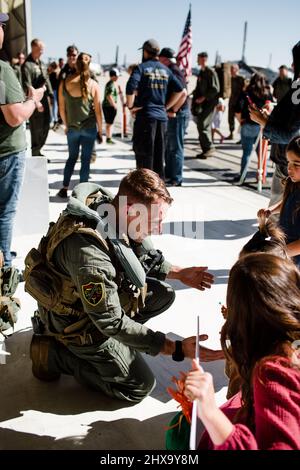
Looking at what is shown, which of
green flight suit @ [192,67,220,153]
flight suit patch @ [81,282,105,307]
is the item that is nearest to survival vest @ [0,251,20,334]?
flight suit patch @ [81,282,105,307]

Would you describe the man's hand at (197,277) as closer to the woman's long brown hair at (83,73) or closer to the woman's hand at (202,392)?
the woman's hand at (202,392)

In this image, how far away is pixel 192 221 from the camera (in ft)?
16.9

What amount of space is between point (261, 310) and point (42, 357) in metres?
1.34

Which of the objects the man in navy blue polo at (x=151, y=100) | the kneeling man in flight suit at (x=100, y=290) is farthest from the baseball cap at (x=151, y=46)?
the kneeling man in flight suit at (x=100, y=290)

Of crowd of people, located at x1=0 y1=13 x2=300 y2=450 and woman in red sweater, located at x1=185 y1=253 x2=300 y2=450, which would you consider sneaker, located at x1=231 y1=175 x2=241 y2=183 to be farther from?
woman in red sweater, located at x1=185 y1=253 x2=300 y2=450

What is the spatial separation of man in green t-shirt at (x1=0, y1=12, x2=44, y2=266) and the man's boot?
1.18 m

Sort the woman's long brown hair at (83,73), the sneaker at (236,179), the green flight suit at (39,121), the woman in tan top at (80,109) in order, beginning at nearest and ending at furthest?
the woman's long brown hair at (83,73)
the woman in tan top at (80,109)
the green flight suit at (39,121)
the sneaker at (236,179)

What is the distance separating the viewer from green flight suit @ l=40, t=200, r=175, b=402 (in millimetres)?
2051

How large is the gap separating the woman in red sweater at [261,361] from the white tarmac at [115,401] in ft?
2.37

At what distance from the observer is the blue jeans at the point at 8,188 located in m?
3.26

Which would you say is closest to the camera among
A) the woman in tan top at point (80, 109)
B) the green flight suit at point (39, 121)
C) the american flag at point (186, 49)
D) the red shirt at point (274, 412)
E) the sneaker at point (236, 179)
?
the red shirt at point (274, 412)

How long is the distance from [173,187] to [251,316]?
5.30m

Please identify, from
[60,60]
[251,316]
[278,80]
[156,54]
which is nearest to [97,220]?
[251,316]

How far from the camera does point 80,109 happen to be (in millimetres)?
5691
